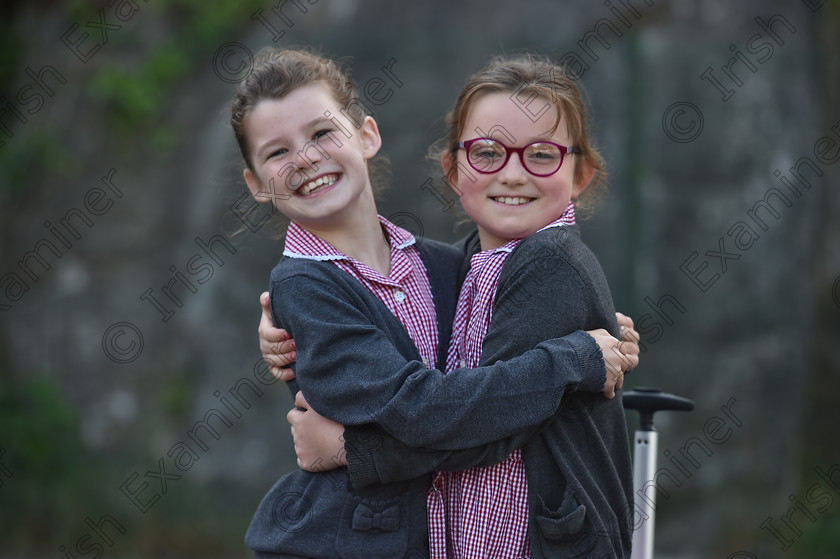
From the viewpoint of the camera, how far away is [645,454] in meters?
2.36

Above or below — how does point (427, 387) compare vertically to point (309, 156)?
below

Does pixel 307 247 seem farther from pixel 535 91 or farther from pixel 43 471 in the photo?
pixel 43 471

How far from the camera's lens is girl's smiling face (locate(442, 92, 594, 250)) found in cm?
205

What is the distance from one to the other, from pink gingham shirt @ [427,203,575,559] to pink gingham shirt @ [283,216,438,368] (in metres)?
0.09

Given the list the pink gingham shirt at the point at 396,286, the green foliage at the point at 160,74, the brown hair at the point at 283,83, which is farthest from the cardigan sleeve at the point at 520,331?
the green foliage at the point at 160,74

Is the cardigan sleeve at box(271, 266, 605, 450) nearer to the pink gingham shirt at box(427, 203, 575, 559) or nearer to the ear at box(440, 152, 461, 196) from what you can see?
the pink gingham shirt at box(427, 203, 575, 559)

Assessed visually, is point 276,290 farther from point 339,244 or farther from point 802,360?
point 802,360

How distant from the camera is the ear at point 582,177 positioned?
2213 mm

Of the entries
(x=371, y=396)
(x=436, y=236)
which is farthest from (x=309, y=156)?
(x=436, y=236)

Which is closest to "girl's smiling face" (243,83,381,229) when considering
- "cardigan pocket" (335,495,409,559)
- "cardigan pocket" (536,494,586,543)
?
"cardigan pocket" (335,495,409,559)

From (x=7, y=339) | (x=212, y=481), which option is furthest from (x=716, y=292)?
(x=7, y=339)

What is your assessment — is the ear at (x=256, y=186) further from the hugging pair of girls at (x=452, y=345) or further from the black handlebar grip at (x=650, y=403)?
the black handlebar grip at (x=650, y=403)

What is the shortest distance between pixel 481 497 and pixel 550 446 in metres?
0.20

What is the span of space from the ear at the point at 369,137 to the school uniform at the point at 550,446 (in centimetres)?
57
